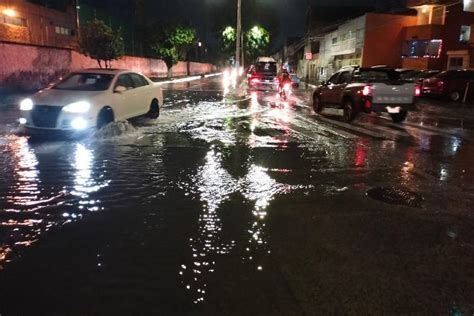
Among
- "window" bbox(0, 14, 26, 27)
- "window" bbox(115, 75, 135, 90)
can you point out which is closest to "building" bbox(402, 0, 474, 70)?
"window" bbox(0, 14, 26, 27)

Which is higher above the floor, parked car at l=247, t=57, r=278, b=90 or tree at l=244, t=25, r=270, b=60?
tree at l=244, t=25, r=270, b=60

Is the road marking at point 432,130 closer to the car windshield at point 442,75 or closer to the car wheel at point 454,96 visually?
the car wheel at point 454,96

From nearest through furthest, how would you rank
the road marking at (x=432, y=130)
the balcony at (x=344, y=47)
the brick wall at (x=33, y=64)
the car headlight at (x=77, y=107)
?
the car headlight at (x=77, y=107), the road marking at (x=432, y=130), the brick wall at (x=33, y=64), the balcony at (x=344, y=47)

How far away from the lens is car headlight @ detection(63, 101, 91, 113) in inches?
394

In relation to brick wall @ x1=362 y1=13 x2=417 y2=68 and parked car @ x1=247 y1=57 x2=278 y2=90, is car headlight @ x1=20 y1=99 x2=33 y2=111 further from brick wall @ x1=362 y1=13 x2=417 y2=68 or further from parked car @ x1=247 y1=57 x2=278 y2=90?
brick wall @ x1=362 y1=13 x2=417 y2=68

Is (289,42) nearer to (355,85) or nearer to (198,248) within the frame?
(355,85)

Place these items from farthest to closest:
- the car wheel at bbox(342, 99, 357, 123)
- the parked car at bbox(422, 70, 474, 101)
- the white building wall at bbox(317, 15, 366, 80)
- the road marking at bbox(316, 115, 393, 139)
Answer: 1. the white building wall at bbox(317, 15, 366, 80)
2. the parked car at bbox(422, 70, 474, 101)
3. the car wheel at bbox(342, 99, 357, 123)
4. the road marking at bbox(316, 115, 393, 139)

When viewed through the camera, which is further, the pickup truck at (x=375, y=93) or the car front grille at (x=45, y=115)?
the pickup truck at (x=375, y=93)

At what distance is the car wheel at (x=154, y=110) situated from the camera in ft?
44.6

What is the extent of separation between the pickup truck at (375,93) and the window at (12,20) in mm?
23640

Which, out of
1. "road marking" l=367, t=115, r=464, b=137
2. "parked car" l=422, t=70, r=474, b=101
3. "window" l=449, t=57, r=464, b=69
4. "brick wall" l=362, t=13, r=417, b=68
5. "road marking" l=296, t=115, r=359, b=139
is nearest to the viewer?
"road marking" l=296, t=115, r=359, b=139

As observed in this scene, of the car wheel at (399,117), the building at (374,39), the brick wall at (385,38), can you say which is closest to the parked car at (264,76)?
the building at (374,39)

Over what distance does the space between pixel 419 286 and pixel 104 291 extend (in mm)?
2628

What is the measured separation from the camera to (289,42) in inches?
4021
